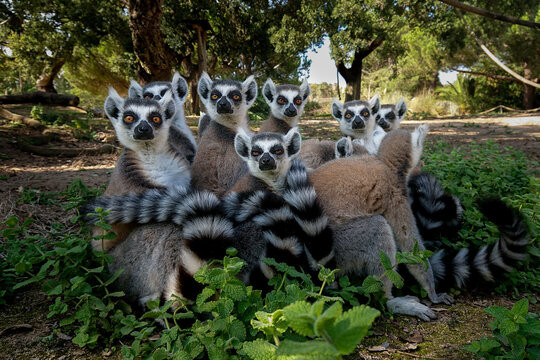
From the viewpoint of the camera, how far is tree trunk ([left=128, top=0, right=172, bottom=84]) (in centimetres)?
753

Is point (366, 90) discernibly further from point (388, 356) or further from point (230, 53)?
point (388, 356)

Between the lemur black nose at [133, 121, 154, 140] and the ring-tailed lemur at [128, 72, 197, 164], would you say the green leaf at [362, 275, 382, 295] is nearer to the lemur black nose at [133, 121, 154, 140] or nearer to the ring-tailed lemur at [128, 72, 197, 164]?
the lemur black nose at [133, 121, 154, 140]

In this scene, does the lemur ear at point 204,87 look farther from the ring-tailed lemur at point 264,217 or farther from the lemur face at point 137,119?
the ring-tailed lemur at point 264,217

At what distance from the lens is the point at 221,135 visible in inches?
164

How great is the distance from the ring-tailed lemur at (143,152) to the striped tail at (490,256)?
96.2 inches

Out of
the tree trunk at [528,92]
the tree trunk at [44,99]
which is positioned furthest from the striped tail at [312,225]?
the tree trunk at [528,92]

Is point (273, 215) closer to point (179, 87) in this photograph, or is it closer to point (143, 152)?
point (143, 152)

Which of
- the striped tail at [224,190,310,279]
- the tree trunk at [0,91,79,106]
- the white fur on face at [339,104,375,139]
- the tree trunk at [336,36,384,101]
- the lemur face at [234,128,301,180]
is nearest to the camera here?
the striped tail at [224,190,310,279]

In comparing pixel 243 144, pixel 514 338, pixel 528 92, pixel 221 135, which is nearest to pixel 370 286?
pixel 514 338

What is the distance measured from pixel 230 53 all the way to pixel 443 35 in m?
11.6

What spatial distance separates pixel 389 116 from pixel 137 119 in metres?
4.59

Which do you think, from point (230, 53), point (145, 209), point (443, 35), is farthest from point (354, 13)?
point (145, 209)

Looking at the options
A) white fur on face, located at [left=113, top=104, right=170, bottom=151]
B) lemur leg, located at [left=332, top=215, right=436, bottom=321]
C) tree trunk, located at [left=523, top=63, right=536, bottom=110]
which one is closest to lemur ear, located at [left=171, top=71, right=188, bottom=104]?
white fur on face, located at [left=113, top=104, right=170, bottom=151]

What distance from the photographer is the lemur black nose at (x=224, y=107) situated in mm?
4219
